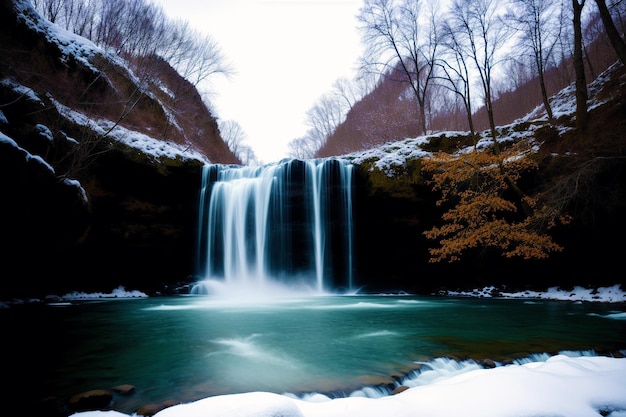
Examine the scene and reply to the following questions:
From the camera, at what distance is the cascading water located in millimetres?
14562

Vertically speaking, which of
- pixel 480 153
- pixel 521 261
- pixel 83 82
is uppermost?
pixel 83 82

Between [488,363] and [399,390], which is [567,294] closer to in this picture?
[488,363]

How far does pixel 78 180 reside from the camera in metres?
11.6

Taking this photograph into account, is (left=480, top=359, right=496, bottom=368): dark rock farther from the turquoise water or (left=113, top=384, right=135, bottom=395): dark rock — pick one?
(left=113, top=384, right=135, bottom=395): dark rock

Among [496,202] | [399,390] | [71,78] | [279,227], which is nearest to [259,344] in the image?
[399,390]

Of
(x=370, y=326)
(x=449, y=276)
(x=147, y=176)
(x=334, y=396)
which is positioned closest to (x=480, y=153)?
(x=449, y=276)

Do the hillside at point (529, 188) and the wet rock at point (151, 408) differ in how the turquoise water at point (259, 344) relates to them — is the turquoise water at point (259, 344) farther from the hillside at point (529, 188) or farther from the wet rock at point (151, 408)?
the hillside at point (529, 188)

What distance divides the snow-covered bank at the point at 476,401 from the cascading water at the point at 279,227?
11752 millimetres

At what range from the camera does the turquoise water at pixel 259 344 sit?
10.9 feet

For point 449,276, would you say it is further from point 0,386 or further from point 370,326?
point 0,386

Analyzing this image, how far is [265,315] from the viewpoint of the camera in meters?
7.95

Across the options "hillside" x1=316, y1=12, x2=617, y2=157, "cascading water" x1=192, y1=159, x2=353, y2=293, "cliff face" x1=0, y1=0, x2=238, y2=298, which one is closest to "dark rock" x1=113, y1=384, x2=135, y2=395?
"cliff face" x1=0, y1=0, x2=238, y2=298

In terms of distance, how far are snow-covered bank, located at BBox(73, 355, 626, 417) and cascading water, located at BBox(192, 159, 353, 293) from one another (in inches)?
463

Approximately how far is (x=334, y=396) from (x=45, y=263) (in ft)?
35.2
